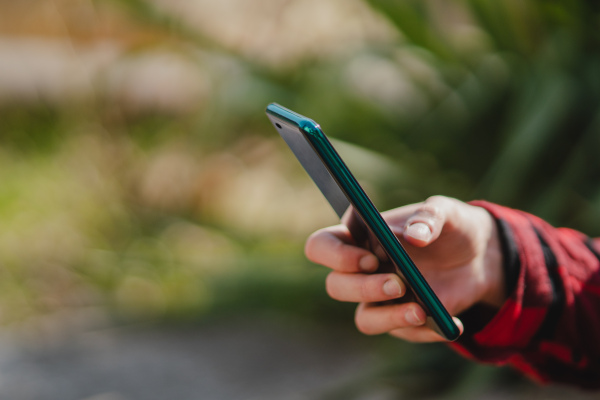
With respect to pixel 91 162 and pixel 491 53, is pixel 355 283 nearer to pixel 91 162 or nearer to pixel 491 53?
pixel 491 53

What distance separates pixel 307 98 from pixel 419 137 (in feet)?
0.76

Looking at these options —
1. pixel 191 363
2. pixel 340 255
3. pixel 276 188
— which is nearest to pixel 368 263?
pixel 340 255

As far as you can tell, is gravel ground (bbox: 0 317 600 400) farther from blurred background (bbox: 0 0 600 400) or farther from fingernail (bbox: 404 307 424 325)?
fingernail (bbox: 404 307 424 325)

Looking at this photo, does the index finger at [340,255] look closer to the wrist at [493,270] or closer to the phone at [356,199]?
the phone at [356,199]

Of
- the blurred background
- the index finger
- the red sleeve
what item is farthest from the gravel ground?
the index finger

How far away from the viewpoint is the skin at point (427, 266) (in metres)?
0.41

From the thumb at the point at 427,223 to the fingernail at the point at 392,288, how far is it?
3 centimetres

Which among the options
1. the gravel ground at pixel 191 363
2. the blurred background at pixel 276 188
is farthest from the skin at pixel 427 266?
the gravel ground at pixel 191 363

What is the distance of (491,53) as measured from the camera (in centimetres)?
97

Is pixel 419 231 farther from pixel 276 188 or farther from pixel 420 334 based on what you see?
pixel 276 188

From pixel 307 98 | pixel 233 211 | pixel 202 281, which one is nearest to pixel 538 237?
pixel 307 98

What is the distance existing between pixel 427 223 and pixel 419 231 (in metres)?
0.02

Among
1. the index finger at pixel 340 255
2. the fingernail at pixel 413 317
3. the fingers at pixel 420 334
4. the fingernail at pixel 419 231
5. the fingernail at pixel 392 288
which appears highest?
the index finger at pixel 340 255

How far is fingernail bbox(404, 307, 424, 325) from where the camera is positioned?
0.39 m
